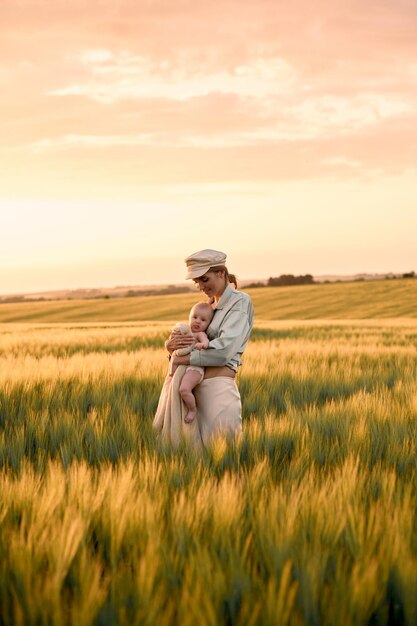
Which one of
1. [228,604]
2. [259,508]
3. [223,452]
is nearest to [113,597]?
[228,604]

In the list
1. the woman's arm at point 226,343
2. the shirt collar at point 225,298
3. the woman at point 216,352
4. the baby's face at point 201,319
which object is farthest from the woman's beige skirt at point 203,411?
the shirt collar at point 225,298

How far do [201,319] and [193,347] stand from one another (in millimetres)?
232

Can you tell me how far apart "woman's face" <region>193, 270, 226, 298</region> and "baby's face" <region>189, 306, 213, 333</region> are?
13 centimetres

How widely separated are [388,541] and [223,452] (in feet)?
4.62

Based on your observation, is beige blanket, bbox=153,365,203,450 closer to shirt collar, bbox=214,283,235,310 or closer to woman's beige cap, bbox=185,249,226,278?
shirt collar, bbox=214,283,235,310

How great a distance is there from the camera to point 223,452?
358 cm

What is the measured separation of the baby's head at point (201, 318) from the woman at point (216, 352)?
4 centimetres

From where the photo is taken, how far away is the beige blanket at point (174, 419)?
14.2ft

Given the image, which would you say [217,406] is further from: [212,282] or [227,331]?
[212,282]

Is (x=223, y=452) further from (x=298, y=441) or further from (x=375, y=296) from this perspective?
(x=375, y=296)

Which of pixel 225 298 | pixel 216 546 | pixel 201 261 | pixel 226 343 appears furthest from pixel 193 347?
pixel 216 546

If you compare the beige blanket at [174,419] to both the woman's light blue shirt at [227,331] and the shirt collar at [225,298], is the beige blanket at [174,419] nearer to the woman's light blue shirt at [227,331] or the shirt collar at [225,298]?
the woman's light blue shirt at [227,331]

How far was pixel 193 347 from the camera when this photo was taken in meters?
4.51

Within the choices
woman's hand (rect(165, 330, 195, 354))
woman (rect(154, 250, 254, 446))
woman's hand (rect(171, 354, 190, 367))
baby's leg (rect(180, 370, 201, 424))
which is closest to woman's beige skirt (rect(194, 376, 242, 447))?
woman (rect(154, 250, 254, 446))
